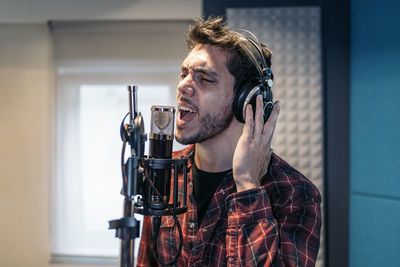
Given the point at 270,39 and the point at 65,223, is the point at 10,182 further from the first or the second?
the point at 270,39

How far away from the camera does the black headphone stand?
3.79 feet

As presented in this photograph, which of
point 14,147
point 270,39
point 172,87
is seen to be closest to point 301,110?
point 270,39

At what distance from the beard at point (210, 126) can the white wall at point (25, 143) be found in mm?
1700

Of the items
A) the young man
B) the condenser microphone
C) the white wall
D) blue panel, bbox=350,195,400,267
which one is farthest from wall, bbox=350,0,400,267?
the white wall

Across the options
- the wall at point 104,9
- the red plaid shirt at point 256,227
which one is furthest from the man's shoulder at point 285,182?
the wall at point 104,9

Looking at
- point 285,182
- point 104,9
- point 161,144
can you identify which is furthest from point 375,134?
point 104,9

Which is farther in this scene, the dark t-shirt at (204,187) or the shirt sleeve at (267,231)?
the dark t-shirt at (204,187)

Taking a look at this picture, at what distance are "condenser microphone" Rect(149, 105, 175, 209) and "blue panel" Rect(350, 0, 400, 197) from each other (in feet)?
4.09

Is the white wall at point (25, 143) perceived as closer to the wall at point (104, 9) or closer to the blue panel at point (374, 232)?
the wall at point (104, 9)

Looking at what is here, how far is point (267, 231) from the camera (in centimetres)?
100

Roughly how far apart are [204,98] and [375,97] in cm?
105

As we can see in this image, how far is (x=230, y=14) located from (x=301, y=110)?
72cm

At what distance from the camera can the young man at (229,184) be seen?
1026 mm

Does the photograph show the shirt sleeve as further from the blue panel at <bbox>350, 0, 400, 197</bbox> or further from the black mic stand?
the blue panel at <bbox>350, 0, 400, 197</bbox>
